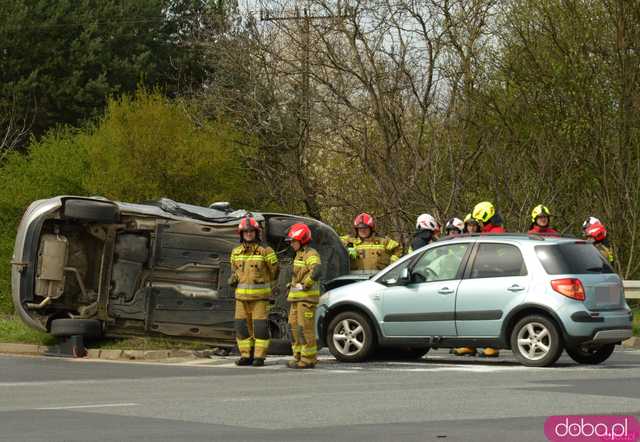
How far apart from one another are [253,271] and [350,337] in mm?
1484

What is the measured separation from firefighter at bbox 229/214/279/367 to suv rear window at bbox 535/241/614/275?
3179 millimetres

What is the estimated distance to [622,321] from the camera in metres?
17.5

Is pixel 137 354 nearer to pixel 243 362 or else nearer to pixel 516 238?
pixel 243 362

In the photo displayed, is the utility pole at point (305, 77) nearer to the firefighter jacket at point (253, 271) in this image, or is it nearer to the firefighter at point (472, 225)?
the firefighter at point (472, 225)

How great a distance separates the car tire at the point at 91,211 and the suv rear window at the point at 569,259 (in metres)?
5.45

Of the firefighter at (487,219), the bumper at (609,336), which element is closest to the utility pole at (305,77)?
the firefighter at (487,219)

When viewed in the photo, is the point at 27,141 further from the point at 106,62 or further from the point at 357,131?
the point at 357,131

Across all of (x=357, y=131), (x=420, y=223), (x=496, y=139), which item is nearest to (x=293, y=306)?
(x=420, y=223)

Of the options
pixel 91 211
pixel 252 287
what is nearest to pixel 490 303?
pixel 252 287

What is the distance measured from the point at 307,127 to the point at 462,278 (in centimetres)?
2109

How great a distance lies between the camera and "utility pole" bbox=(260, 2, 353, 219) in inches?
1362

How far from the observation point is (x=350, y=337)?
61.1 ft

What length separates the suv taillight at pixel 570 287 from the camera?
17.1 meters

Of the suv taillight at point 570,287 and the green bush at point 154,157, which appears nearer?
the suv taillight at point 570,287
